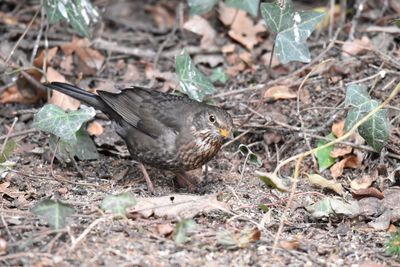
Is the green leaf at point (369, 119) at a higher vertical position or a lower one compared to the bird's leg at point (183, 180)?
higher

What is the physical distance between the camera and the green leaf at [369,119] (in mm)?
5316

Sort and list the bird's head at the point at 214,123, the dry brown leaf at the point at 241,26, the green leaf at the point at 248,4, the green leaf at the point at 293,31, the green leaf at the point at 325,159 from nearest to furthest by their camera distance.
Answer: the bird's head at the point at 214,123, the green leaf at the point at 293,31, the green leaf at the point at 325,159, the green leaf at the point at 248,4, the dry brown leaf at the point at 241,26

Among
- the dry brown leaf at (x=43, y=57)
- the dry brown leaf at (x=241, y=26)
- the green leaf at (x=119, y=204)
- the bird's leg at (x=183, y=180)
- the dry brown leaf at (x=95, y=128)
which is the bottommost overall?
the bird's leg at (x=183, y=180)

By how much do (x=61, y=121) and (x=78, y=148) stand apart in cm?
77

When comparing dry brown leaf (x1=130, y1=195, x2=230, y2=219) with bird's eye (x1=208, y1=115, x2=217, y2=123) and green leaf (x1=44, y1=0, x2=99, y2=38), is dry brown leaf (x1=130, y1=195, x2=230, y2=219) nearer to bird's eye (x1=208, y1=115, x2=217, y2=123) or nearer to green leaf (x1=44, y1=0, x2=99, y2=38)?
bird's eye (x1=208, y1=115, x2=217, y2=123)

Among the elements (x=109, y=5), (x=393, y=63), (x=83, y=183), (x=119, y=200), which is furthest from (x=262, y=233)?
(x=109, y=5)

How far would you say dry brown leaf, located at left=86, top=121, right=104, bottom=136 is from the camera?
253 inches

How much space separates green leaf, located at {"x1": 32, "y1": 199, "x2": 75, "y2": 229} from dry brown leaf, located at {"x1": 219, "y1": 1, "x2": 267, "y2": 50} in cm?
384

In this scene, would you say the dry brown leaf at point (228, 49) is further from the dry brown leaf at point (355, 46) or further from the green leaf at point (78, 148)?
the green leaf at point (78, 148)

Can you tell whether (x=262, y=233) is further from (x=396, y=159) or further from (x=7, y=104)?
(x=7, y=104)

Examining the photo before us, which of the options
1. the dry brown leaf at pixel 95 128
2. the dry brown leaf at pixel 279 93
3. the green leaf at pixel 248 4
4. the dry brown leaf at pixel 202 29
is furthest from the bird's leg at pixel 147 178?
the dry brown leaf at pixel 202 29

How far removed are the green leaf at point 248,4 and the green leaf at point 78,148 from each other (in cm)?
186

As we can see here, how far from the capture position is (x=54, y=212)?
4098mm

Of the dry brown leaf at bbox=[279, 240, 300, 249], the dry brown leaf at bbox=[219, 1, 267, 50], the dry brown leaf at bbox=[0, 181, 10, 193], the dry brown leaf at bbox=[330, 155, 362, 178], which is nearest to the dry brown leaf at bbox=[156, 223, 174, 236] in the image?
the dry brown leaf at bbox=[279, 240, 300, 249]
